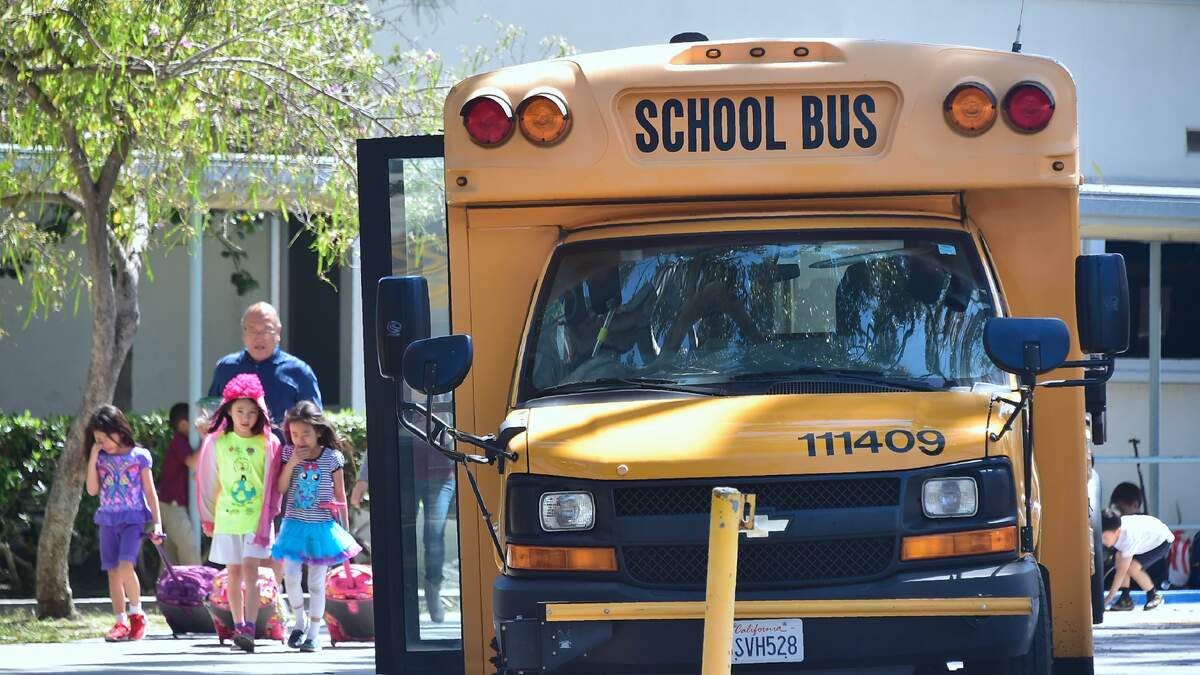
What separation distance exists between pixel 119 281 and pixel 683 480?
28.1ft

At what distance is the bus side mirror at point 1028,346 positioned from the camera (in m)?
5.65

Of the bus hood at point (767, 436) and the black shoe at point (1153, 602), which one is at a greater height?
the bus hood at point (767, 436)

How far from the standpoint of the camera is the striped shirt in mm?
10609

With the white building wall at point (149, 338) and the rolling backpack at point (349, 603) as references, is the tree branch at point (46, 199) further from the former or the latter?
the white building wall at point (149, 338)

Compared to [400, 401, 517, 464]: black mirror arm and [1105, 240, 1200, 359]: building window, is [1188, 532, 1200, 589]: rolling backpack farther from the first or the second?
[400, 401, 517, 464]: black mirror arm

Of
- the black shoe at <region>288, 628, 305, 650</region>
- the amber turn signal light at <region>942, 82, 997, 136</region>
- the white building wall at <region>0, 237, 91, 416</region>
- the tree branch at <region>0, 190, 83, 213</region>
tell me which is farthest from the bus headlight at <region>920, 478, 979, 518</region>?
the white building wall at <region>0, 237, 91, 416</region>

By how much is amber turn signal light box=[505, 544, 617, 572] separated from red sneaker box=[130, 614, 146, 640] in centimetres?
641

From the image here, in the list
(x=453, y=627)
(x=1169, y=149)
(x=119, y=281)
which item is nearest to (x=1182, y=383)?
(x=1169, y=149)

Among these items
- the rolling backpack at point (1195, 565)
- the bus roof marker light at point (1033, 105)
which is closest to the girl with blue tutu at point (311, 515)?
the bus roof marker light at point (1033, 105)

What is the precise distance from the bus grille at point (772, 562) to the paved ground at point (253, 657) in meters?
4.23

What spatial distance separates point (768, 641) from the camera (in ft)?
18.2

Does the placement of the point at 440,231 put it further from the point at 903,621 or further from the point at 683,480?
the point at 903,621

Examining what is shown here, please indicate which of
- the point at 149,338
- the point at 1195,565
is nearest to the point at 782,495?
the point at 1195,565

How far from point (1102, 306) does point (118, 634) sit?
7.56 metres
